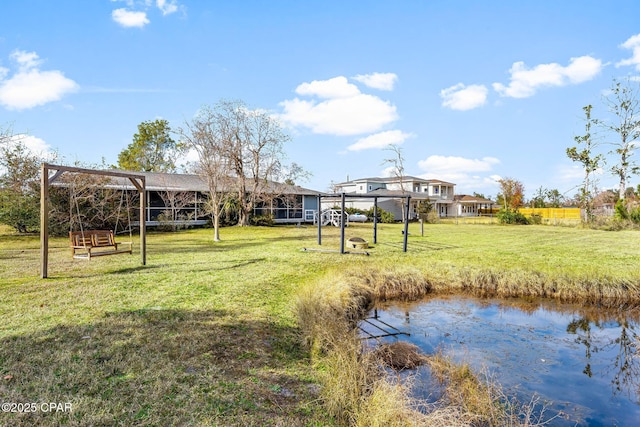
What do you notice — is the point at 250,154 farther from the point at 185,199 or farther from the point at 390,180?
the point at 390,180

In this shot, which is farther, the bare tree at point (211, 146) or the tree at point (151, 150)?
the tree at point (151, 150)

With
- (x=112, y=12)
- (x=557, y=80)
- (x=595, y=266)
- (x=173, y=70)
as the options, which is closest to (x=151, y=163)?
(x=173, y=70)

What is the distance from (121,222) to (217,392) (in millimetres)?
20668

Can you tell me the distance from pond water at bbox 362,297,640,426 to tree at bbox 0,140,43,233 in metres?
18.6

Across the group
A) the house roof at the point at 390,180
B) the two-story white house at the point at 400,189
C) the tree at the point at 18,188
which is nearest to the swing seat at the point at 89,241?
the tree at the point at 18,188

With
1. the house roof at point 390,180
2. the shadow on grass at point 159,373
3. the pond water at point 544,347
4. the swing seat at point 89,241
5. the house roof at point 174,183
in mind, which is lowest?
the pond water at point 544,347

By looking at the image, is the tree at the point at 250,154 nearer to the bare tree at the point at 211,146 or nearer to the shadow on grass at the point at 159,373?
the bare tree at the point at 211,146

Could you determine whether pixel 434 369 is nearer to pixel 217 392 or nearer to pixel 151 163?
pixel 217 392

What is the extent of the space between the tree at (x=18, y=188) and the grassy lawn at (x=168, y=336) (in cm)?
818

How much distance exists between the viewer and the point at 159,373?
413 centimetres

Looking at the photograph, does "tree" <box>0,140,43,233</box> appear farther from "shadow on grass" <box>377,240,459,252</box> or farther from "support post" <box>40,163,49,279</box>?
"shadow on grass" <box>377,240,459,252</box>

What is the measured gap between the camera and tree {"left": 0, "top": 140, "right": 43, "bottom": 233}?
17.9 m

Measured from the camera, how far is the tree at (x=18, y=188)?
58.8 feet

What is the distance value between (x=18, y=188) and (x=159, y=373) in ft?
63.3
